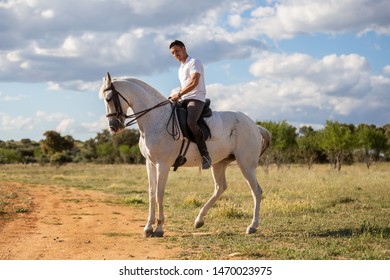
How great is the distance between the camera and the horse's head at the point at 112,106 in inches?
372

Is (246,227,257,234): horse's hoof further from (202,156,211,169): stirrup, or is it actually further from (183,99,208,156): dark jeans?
(183,99,208,156): dark jeans

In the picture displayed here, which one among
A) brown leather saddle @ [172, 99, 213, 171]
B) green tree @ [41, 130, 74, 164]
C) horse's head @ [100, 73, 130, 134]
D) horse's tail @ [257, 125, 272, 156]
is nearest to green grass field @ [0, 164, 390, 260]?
horse's tail @ [257, 125, 272, 156]

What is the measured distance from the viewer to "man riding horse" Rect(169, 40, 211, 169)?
9.73 m

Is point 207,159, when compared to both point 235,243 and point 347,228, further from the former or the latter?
point 347,228

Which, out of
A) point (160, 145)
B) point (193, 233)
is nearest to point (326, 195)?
A: point (193, 233)

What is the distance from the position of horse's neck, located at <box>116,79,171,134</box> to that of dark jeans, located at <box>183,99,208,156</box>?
0.48 m

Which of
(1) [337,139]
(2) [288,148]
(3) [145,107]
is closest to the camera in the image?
(3) [145,107]

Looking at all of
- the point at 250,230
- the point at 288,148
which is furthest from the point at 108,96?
the point at 288,148

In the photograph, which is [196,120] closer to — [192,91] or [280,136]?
[192,91]

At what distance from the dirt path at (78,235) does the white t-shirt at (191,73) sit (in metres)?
2.98

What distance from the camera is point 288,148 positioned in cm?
5728

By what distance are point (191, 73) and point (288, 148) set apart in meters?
48.8

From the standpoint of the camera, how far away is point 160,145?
959cm

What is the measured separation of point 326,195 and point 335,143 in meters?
33.3
